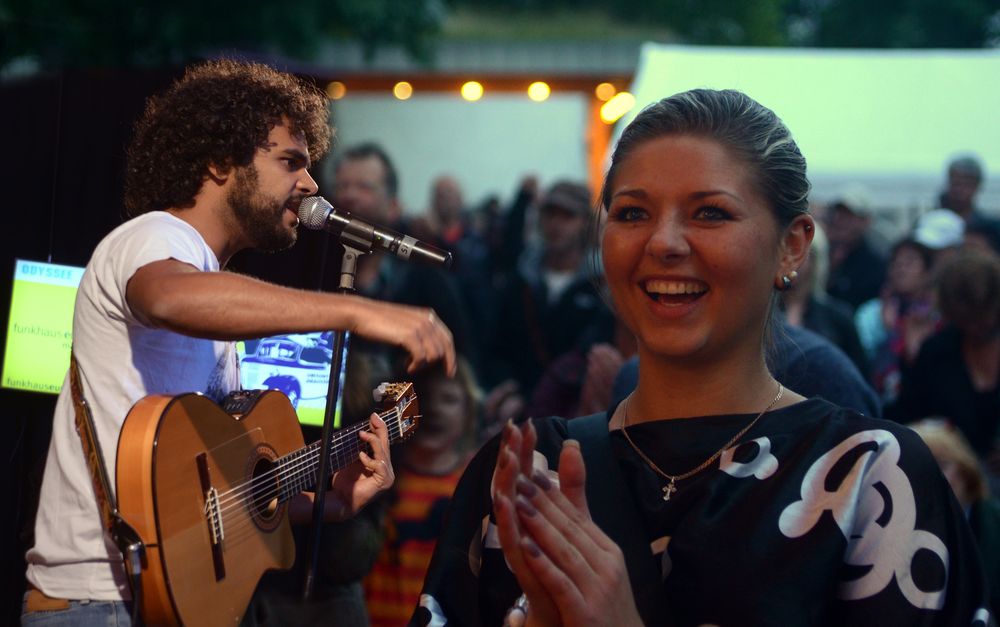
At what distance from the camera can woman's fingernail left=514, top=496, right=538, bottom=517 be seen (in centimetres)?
201

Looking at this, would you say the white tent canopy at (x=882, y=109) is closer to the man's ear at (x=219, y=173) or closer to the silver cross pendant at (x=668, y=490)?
the man's ear at (x=219, y=173)

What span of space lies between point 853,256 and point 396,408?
707 cm

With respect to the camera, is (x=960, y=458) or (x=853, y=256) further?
(x=853, y=256)

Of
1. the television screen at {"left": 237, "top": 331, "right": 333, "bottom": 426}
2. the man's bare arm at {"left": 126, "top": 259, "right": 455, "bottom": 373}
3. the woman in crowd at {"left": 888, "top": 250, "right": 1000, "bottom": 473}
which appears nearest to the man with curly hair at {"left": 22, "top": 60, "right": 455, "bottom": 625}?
the man's bare arm at {"left": 126, "top": 259, "right": 455, "bottom": 373}

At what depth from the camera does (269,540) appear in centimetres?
292

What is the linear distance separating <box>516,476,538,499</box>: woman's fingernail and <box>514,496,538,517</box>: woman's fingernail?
1cm

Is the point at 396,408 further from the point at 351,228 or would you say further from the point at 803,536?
the point at 803,536

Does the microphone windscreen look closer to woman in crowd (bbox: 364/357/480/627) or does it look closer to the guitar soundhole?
the guitar soundhole

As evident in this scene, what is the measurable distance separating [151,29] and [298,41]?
1.69m

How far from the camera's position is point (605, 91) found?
14.2 metres

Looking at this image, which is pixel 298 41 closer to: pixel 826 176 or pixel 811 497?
pixel 826 176

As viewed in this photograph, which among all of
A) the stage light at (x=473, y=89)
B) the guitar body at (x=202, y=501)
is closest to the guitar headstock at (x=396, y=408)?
the guitar body at (x=202, y=501)

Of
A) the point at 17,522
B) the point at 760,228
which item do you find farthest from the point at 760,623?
the point at 17,522

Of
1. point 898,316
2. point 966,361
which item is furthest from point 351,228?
point 898,316
